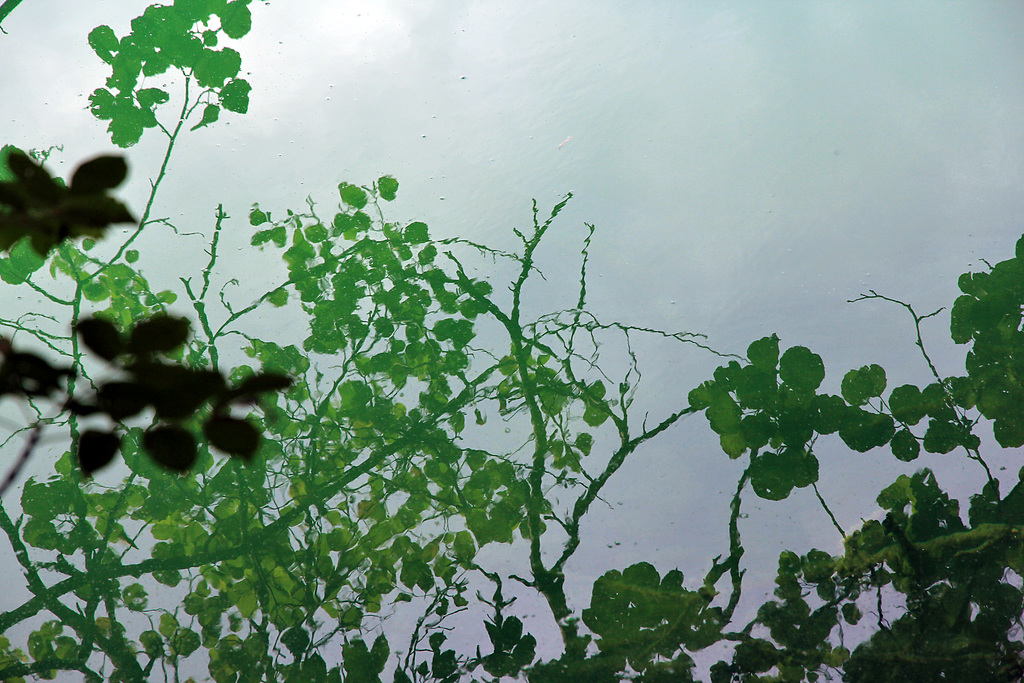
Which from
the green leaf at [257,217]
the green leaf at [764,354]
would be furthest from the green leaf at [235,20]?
the green leaf at [764,354]

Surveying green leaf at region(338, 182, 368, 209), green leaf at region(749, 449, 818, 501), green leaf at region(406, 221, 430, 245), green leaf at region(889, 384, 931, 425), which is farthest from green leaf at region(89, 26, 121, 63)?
green leaf at region(889, 384, 931, 425)

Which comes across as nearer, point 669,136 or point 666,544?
point 666,544

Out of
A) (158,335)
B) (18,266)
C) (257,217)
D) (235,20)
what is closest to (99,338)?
(158,335)

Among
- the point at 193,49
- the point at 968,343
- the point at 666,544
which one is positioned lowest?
the point at 666,544

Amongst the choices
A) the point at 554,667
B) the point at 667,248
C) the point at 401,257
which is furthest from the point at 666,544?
the point at 401,257

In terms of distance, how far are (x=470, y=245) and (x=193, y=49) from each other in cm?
64

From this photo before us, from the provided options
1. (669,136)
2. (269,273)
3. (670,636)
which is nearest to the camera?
(670,636)

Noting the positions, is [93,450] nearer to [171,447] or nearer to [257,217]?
[171,447]

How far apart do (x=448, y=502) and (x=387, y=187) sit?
1.90 ft

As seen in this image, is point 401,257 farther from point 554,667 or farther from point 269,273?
point 554,667

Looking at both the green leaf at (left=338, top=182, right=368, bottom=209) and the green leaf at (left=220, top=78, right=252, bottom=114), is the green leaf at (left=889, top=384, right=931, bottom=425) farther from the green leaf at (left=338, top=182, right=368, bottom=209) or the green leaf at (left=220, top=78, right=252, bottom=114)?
the green leaf at (left=220, top=78, right=252, bottom=114)

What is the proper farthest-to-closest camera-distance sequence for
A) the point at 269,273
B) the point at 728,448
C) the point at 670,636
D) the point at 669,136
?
the point at 669,136 < the point at 269,273 < the point at 728,448 < the point at 670,636

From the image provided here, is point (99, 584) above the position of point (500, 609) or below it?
above

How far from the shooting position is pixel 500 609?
2.97 ft
